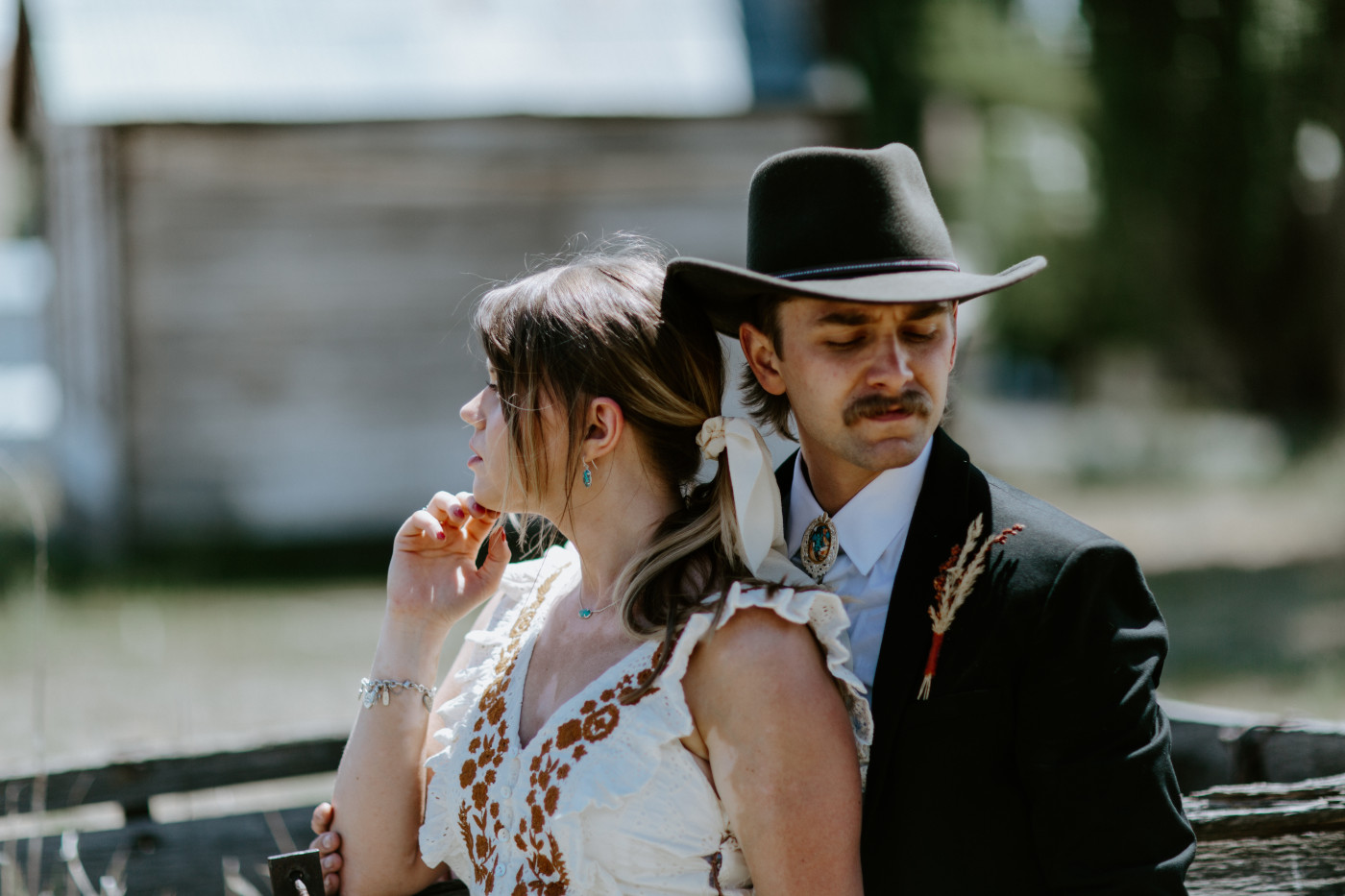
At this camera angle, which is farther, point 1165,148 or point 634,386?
point 1165,148

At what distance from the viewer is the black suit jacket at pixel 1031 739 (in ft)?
5.90

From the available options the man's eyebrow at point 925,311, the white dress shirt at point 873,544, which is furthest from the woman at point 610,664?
the man's eyebrow at point 925,311

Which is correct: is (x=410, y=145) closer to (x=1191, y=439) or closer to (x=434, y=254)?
(x=434, y=254)

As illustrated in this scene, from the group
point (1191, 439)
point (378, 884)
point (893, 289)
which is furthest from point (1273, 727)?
point (1191, 439)

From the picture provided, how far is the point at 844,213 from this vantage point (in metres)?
2.02

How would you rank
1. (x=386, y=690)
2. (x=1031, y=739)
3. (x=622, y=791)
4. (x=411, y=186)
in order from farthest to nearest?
(x=411, y=186) → (x=386, y=690) → (x=622, y=791) → (x=1031, y=739)

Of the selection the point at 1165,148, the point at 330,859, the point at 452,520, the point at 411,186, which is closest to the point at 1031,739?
the point at 452,520

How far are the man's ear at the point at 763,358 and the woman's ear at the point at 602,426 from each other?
9.8 inches

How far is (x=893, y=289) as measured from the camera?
1889mm

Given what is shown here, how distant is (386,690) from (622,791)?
0.68 meters

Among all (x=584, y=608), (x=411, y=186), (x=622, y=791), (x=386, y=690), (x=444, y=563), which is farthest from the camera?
(x=411, y=186)

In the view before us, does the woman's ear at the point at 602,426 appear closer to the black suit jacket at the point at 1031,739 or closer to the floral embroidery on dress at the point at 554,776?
the floral embroidery on dress at the point at 554,776

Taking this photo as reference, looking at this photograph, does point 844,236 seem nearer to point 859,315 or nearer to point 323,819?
point 859,315

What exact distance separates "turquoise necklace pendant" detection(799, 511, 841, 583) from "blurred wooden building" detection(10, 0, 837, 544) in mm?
8785
